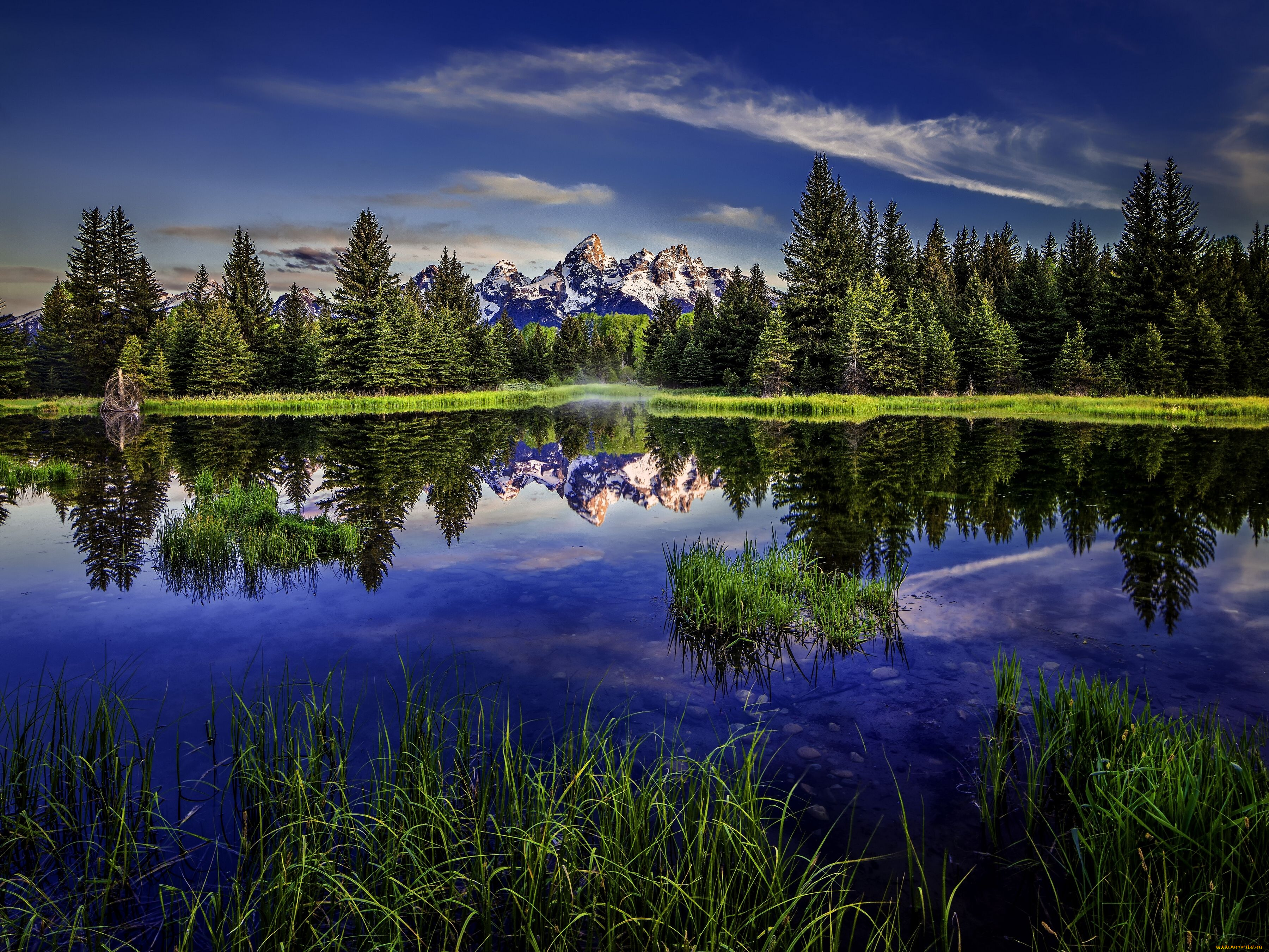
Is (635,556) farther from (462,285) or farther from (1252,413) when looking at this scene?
(462,285)

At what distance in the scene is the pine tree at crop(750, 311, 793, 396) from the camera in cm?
4747

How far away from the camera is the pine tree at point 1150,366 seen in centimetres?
3872

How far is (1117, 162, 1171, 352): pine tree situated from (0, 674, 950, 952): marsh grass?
53833mm

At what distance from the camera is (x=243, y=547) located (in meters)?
9.80

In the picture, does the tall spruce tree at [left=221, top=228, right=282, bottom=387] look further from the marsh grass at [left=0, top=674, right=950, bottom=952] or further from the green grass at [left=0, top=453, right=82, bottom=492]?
the marsh grass at [left=0, top=674, right=950, bottom=952]

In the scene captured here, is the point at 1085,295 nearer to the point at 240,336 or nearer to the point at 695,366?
the point at 695,366

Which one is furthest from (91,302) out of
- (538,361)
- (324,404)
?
(538,361)

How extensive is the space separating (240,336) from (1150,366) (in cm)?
6363

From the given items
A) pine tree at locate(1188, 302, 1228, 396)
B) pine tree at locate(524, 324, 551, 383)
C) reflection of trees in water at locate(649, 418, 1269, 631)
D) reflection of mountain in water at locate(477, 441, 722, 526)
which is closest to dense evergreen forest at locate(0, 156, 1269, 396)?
pine tree at locate(1188, 302, 1228, 396)

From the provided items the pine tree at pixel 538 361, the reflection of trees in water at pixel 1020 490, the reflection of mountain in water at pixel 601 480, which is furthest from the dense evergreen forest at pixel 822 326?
the reflection of mountain in water at pixel 601 480

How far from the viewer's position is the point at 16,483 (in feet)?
52.2

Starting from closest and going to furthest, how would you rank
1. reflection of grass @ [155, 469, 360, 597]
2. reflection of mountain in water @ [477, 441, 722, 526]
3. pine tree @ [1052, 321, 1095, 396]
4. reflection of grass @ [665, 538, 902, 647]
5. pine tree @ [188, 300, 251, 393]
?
1. reflection of grass @ [665, 538, 902, 647]
2. reflection of grass @ [155, 469, 360, 597]
3. reflection of mountain in water @ [477, 441, 722, 526]
4. pine tree @ [1052, 321, 1095, 396]
5. pine tree @ [188, 300, 251, 393]

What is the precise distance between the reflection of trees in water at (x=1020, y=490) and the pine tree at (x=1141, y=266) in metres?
26.1

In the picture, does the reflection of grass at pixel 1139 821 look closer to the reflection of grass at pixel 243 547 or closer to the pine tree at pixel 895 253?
the reflection of grass at pixel 243 547
